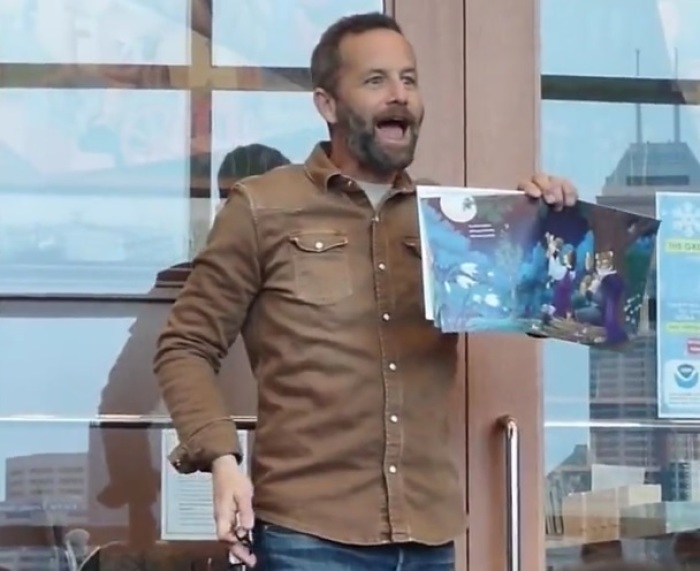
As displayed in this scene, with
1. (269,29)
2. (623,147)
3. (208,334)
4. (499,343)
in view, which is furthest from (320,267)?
(623,147)

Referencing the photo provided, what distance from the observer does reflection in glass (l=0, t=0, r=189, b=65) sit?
1.98 meters

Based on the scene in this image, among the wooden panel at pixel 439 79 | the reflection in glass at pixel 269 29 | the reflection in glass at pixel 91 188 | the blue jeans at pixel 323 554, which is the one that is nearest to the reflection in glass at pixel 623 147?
the wooden panel at pixel 439 79

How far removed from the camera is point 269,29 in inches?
79.1

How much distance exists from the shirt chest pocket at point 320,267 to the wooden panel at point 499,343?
15.3 inches

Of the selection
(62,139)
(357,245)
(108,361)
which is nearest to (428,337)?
(357,245)

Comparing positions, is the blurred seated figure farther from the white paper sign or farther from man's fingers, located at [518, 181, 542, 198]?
man's fingers, located at [518, 181, 542, 198]

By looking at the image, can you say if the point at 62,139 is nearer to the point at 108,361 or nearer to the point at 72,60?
the point at 72,60

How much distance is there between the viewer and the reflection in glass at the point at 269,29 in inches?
78.8

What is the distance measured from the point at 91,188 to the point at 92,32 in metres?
0.22

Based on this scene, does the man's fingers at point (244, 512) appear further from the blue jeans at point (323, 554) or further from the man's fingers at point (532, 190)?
the man's fingers at point (532, 190)

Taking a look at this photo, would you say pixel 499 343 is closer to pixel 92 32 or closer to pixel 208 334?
pixel 208 334

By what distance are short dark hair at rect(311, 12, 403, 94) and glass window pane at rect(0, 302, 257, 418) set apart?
1.44 feet

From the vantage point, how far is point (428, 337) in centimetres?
161

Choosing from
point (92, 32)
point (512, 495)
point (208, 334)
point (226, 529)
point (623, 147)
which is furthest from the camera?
point (623, 147)
